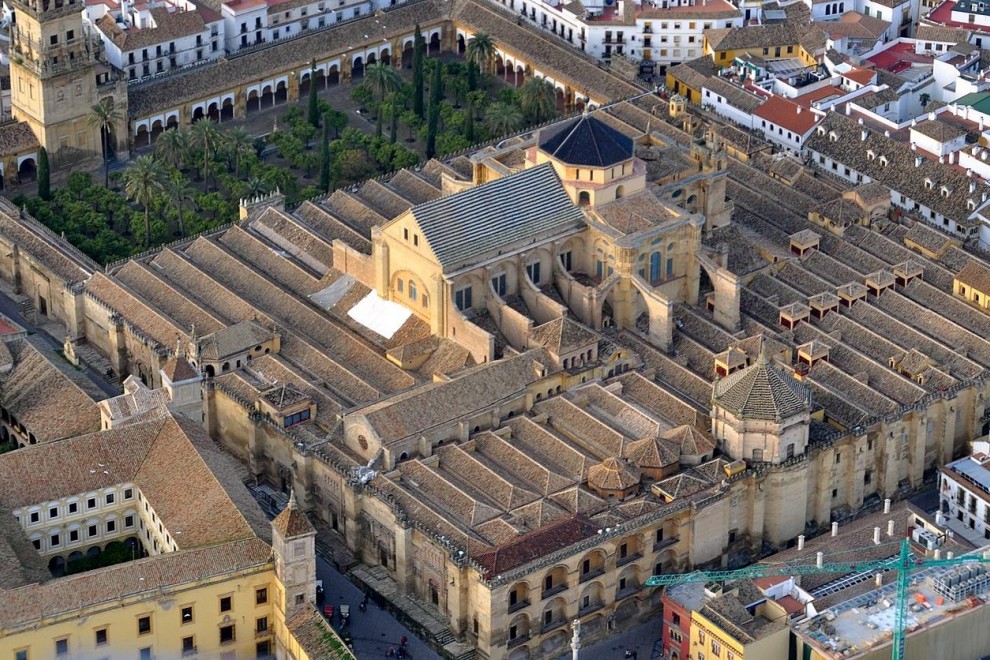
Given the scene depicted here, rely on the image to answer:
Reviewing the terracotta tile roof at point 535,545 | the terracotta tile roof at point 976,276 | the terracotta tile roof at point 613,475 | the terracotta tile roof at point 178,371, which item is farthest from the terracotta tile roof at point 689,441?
the terracotta tile roof at point 178,371

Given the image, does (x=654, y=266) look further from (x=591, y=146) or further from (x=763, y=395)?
(x=763, y=395)

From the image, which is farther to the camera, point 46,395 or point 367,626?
point 46,395

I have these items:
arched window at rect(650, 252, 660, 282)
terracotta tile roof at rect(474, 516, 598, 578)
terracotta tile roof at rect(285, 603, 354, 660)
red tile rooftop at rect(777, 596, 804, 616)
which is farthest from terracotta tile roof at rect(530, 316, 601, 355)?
terracotta tile roof at rect(285, 603, 354, 660)

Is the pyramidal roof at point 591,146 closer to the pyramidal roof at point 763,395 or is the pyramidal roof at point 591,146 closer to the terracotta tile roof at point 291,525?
the pyramidal roof at point 763,395

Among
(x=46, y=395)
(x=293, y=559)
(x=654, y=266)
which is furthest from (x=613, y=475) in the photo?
(x=46, y=395)

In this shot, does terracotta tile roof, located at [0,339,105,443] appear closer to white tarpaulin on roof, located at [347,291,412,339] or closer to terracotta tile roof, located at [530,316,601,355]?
white tarpaulin on roof, located at [347,291,412,339]

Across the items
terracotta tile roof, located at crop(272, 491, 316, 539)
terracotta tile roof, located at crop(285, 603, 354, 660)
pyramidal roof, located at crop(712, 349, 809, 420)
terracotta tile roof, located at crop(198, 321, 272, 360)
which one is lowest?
terracotta tile roof, located at crop(285, 603, 354, 660)

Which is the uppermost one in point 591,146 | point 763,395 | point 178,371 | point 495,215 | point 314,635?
point 591,146

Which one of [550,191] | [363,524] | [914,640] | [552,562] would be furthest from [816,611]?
[550,191]
